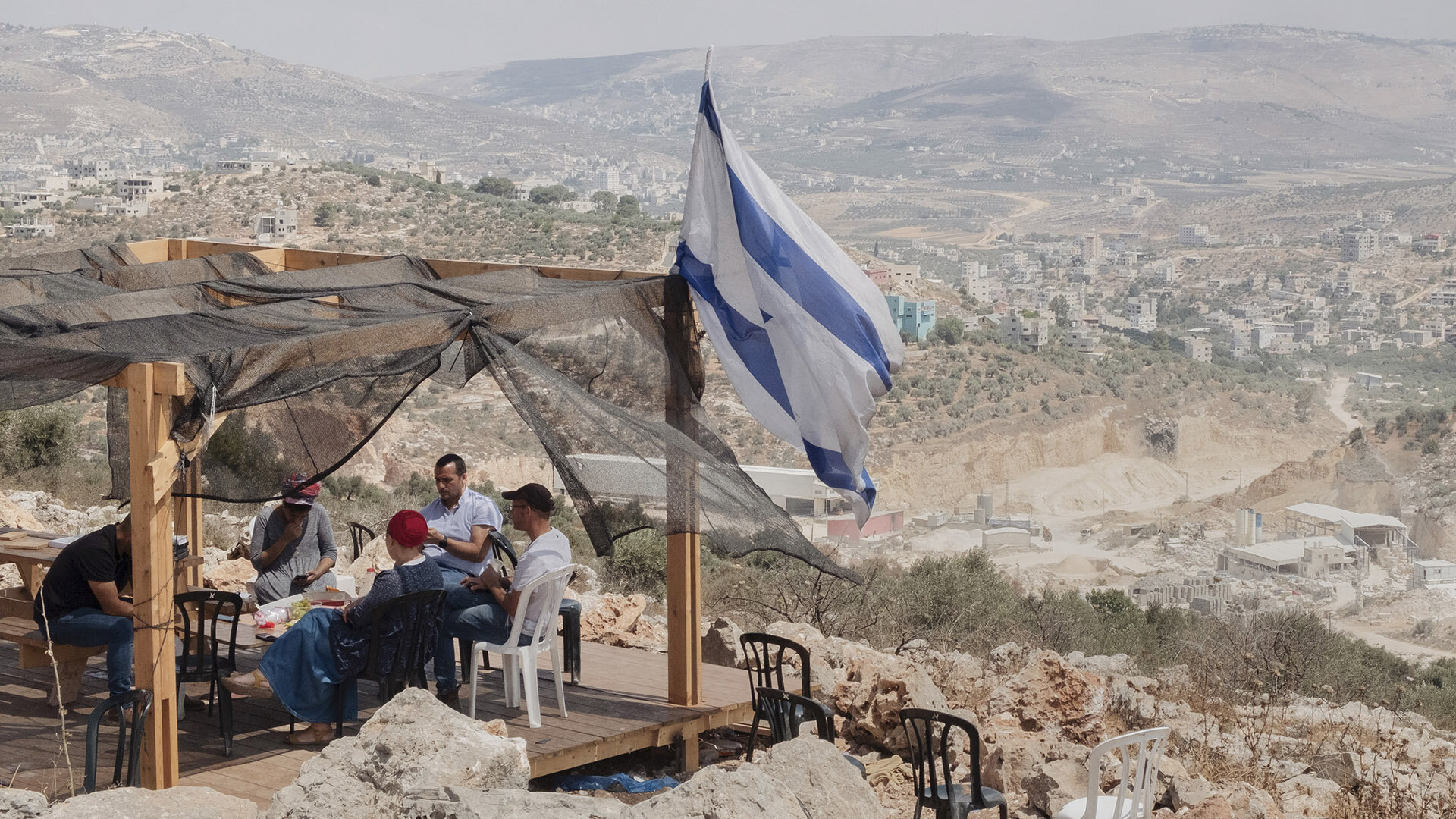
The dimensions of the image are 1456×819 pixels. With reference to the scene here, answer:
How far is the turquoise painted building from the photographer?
6238 cm

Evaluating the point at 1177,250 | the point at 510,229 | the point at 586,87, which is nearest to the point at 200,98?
the point at 586,87

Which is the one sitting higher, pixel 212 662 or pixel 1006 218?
pixel 1006 218

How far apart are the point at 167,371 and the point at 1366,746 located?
7.02 metres

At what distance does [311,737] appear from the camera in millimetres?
5570

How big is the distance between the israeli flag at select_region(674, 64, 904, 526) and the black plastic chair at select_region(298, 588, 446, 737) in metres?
1.65

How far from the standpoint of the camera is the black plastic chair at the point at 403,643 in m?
5.30

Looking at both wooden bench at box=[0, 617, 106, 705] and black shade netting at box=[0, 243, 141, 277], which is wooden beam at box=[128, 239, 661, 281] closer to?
black shade netting at box=[0, 243, 141, 277]

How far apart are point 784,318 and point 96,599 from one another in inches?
126

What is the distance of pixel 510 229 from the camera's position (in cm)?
5716

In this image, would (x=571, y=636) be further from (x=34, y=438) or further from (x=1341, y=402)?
(x=1341, y=402)

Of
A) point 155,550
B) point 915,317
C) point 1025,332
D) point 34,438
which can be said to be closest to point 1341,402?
point 1025,332

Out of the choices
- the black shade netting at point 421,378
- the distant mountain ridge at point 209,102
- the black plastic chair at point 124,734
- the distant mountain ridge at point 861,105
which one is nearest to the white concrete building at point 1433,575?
the black shade netting at point 421,378

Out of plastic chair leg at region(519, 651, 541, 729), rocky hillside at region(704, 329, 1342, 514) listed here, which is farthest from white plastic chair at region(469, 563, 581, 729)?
rocky hillside at region(704, 329, 1342, 514)

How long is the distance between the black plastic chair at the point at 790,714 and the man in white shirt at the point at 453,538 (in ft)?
4.52
